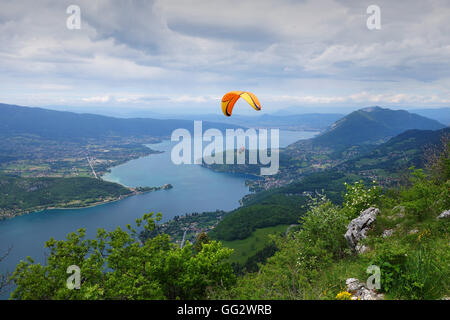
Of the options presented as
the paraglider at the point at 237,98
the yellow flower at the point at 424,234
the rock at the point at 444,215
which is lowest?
the yellow flower at the point at 424,234

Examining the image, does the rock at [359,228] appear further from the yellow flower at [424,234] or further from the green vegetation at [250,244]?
the green vegetation at [250,244]

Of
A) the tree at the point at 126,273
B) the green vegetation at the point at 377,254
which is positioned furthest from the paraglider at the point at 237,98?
the tree at the point at 126,273

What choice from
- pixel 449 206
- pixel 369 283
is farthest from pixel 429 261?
pixel 449 206

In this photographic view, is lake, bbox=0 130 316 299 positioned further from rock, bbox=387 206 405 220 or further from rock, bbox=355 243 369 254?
rock, bbox=387 206 405 220

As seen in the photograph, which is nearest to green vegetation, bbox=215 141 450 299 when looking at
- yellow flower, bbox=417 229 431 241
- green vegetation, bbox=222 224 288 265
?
yellow flower, bbox=417 229 431 241

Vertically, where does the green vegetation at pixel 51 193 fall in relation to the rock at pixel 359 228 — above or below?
below
